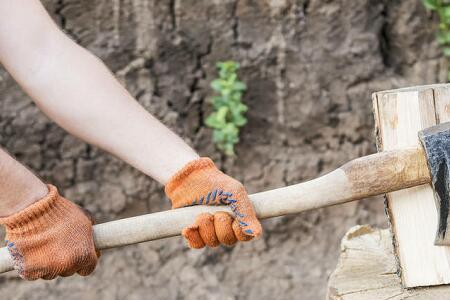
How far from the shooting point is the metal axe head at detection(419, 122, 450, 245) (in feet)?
5.45

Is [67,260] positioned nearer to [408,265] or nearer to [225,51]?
[408,265]

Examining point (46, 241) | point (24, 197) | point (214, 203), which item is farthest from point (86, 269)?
point (214, 203)

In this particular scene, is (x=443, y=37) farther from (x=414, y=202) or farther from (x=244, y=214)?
(x=244, y=214)

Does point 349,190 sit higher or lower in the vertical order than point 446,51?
higher

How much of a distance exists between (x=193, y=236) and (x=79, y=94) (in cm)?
50

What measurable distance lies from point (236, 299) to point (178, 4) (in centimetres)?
144

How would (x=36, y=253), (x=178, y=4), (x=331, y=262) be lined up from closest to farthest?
(x=36, y=253) < (x=178, y=4) < (x=331, y=262)

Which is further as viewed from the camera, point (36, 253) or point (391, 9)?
point (391, 9)

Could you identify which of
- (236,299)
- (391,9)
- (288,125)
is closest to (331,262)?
(236,299)

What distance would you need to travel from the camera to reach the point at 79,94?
190cm

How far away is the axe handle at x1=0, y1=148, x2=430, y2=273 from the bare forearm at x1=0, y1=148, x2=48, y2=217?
5.9 inches

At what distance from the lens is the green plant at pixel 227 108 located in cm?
329

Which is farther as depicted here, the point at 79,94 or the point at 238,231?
the point at 79,94

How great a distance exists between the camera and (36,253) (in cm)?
176
